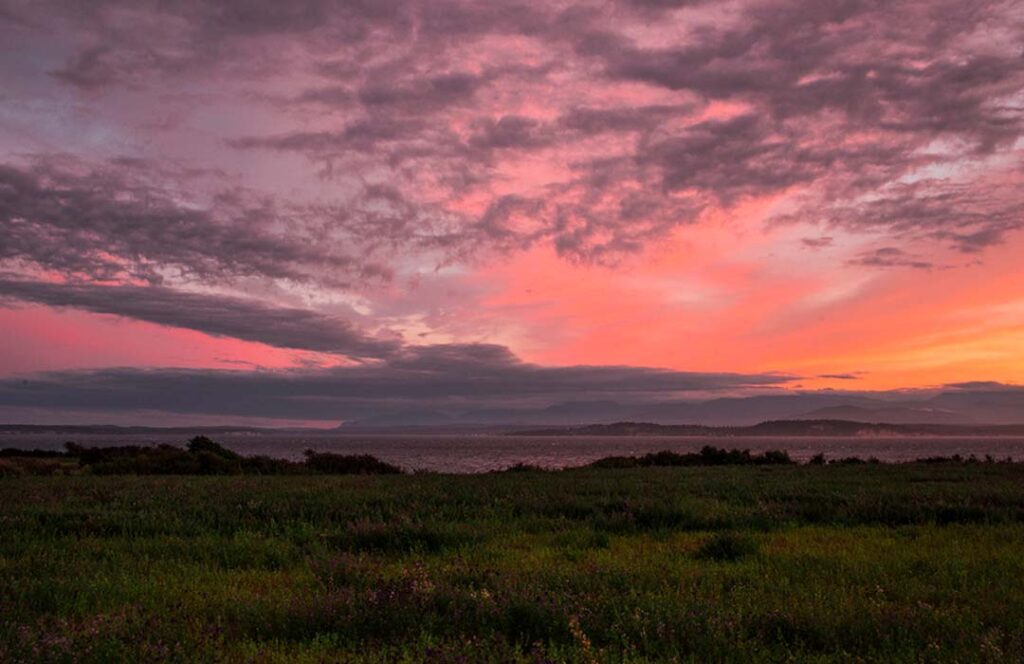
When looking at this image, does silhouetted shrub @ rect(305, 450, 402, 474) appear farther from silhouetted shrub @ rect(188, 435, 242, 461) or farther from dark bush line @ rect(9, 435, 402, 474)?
silhouetted shrub @ rect(188, 435, 242, 461)

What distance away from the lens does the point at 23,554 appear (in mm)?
→ 11016

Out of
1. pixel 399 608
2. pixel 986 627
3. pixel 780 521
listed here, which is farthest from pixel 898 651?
pixel 780 521

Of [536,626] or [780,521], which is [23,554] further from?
[780,521]

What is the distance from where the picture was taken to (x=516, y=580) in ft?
27.5

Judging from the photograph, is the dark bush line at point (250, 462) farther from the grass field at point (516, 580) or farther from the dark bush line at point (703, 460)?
the grass field at point (516, 580)

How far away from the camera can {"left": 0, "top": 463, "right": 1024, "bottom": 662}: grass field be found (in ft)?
19.8

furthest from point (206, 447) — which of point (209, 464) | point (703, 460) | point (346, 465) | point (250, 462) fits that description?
point (703, 460)

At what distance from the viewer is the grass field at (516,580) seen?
605 centimetres

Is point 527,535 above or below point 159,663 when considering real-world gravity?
below

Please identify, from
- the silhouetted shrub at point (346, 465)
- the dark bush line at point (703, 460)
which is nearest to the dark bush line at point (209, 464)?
the silhouetted shrub at point (346, 465)

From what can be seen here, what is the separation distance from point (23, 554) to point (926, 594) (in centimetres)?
1298

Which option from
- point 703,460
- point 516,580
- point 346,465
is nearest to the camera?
point 516,580

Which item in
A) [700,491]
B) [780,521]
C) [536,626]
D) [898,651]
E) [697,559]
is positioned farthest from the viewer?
[700,491]

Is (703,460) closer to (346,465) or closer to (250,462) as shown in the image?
(346,465)
